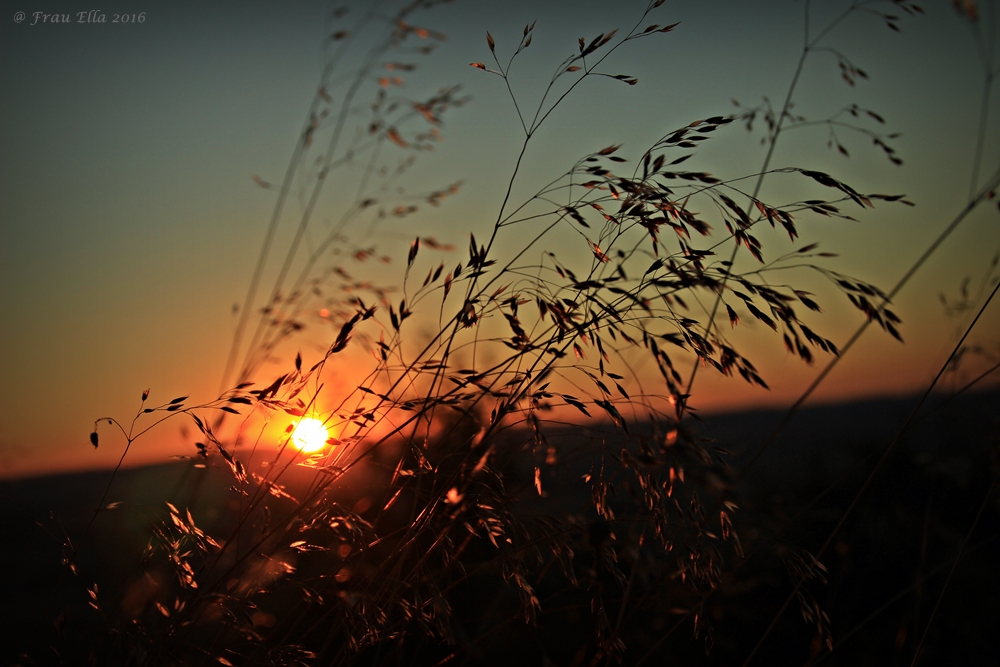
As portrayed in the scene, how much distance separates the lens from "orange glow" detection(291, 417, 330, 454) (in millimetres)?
1479

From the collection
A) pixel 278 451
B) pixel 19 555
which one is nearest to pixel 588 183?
pixel 278 451

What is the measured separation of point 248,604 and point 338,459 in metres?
0.37

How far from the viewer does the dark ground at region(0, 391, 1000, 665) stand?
7.55 feet

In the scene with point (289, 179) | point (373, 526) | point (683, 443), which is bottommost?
point (373, 526)

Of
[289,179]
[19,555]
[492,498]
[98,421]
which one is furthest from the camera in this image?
[19,555]

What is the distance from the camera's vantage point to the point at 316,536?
2271mm

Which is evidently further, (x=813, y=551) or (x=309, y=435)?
(x=813, y=551)

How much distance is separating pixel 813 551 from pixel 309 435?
287cm

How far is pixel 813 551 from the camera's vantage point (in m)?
3.25

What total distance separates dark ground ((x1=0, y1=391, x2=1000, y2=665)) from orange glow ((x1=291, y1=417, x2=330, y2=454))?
46cm

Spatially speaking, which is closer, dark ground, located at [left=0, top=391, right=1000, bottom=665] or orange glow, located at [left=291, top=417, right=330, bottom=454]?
orange glow, located at [left=291, top=417, right=330, bottom=454]

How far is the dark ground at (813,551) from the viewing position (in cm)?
230

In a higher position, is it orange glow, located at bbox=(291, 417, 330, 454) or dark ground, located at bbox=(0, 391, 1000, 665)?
orange glow, located at bbox=(291, 417, 330, 454)

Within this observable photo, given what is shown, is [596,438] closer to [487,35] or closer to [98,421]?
[487,35]
